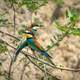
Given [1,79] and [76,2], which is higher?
[76,2]

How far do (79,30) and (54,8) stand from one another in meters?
2.08

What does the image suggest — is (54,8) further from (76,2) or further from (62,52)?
(62,52)

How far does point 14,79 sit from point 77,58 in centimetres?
82

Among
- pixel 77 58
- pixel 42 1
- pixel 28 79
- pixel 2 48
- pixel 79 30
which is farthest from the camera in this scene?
pixel 77 58

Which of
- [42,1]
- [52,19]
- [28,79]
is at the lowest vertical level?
[28,79]

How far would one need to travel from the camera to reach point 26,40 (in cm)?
197

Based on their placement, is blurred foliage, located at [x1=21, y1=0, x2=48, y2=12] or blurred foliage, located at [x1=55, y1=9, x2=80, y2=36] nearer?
blurred foliage, located at [x1=55, y1=9, x2=80, y2=36]

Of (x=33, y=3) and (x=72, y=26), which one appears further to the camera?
(x=33, y=3)

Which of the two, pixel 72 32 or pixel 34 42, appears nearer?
pixel 34 42

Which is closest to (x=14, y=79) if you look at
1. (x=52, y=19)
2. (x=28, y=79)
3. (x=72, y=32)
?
(x=28, y=79)

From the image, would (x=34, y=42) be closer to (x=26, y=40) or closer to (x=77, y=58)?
(x=26, y=40)

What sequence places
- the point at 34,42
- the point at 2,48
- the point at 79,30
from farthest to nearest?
the point at 2,48, the point at 79,30, the point at 34,42

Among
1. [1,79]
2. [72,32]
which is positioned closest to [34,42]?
[72,32]

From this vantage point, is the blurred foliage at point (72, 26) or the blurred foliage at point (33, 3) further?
the blurred foliage at point (33, 3)
